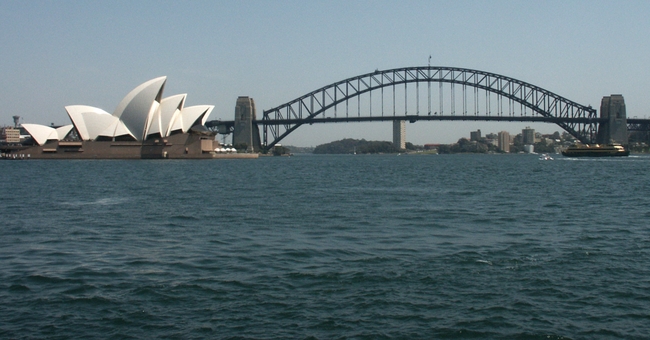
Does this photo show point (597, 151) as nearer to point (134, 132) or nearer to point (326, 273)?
point (134, 132)

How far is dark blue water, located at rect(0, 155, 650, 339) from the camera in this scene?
355 inches

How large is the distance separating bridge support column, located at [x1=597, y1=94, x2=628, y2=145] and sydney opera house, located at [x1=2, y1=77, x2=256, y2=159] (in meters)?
77.9

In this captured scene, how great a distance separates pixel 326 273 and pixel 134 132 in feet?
277

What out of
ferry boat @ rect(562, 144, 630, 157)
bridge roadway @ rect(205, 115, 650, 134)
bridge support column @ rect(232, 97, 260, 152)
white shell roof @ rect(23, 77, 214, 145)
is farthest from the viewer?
bridge support column @ rect(232, 97, 260, 152)

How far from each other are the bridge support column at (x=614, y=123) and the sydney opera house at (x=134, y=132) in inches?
3068

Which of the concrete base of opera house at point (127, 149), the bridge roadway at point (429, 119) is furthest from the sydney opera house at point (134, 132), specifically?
the bridge roadway at point (429, 119)

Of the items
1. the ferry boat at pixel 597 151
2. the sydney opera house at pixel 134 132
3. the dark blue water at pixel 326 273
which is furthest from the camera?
the ferry boat at pixel 597 151

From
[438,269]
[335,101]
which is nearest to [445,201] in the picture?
[438,269]

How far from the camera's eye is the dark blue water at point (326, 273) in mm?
9016

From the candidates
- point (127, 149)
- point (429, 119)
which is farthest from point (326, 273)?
point (429, 119)

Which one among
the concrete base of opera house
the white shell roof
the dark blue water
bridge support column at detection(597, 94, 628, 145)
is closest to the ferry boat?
bridge support column at detection(597, 94, 628, 145)

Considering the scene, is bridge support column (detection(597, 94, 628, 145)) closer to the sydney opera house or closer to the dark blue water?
the sydney opera house

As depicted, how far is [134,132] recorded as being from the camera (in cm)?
9156

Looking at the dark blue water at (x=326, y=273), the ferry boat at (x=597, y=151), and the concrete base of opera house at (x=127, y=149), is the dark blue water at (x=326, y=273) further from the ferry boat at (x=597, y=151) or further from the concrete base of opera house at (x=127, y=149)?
the ferry boat at (x=597, y=151)
